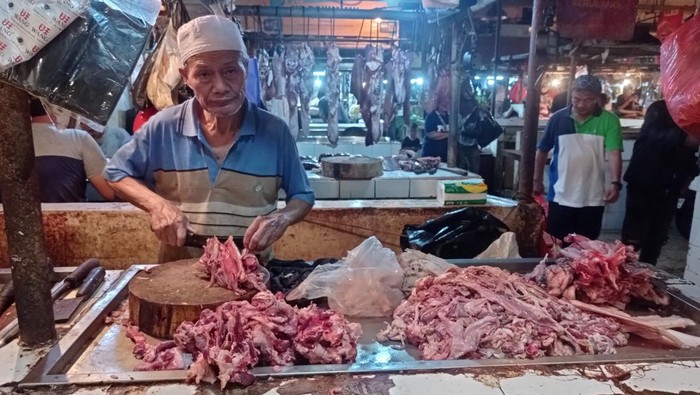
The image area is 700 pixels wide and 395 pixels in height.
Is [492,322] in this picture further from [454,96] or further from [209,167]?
[454,96]

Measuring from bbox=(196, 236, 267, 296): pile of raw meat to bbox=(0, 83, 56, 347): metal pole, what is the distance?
25.3 inches

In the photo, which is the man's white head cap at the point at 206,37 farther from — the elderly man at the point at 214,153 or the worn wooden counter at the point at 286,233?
the worn wooden counter at the point at 286,233

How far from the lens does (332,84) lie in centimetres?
812

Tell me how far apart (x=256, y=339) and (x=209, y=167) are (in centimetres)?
128

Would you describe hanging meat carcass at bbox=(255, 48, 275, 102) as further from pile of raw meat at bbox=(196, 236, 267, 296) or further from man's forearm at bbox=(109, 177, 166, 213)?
pile of raw meat at bbox=(196, 236, 267, 296)

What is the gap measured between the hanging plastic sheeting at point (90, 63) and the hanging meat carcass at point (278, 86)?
19.1ft

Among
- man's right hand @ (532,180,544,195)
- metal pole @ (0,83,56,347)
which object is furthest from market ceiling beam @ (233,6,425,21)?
metal pole @ (0,83,56,347)

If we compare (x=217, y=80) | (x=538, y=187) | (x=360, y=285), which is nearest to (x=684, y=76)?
(x=360, y=285)

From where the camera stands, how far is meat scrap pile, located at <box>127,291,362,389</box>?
1.73m

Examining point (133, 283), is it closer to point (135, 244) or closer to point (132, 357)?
point (132, 357)

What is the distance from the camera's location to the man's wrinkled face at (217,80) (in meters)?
2.62

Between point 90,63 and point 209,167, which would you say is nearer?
point 90,63

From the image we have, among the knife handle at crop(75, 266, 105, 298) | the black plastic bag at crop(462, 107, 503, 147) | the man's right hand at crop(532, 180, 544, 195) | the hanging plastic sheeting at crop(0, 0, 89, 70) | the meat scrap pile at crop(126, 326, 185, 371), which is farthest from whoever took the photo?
the black plastic bag at crop(462, 107, 503, 147)

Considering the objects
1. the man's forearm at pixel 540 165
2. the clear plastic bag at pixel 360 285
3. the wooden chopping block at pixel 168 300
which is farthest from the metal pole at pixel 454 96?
the wooden chopping block at pixel 168 300
